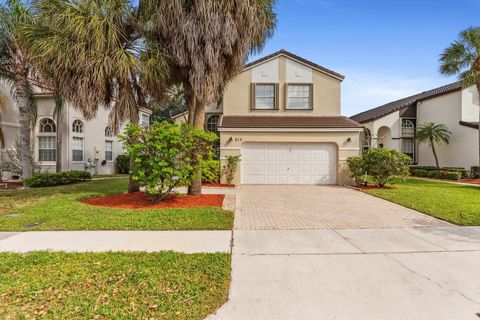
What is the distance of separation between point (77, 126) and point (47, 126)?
5.69ft

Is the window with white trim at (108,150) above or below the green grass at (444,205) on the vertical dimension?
above

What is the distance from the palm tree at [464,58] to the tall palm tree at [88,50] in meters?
18.9

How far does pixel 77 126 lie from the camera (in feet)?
61.6

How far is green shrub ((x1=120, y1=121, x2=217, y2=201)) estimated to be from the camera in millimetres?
8367

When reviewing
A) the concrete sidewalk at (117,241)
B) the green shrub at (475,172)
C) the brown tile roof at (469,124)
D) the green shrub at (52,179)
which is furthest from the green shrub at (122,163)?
the brown tile roof at (469,124)

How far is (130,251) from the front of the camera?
499cm

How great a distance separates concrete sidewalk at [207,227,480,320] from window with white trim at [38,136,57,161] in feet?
57.6

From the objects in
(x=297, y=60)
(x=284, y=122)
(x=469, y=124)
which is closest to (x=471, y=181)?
(x=469, y=124)

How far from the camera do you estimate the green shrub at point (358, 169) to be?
13969 mm

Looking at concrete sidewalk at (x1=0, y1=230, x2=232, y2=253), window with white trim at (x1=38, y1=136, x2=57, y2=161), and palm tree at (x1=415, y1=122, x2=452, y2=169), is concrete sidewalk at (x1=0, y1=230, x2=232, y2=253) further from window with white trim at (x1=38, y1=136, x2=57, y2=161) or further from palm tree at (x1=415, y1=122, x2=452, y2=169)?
palm tree at (x1=415, y1=122, x2=452, y2=169)

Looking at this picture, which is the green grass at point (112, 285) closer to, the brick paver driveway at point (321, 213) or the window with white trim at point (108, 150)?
the brick paver driveway at point (321, 213)

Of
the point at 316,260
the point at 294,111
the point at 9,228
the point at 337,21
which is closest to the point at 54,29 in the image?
the point at 9,228

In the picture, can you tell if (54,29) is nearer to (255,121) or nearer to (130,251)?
(130,251)

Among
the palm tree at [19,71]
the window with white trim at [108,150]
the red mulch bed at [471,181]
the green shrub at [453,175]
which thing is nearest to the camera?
the palm tree at [19,71]
